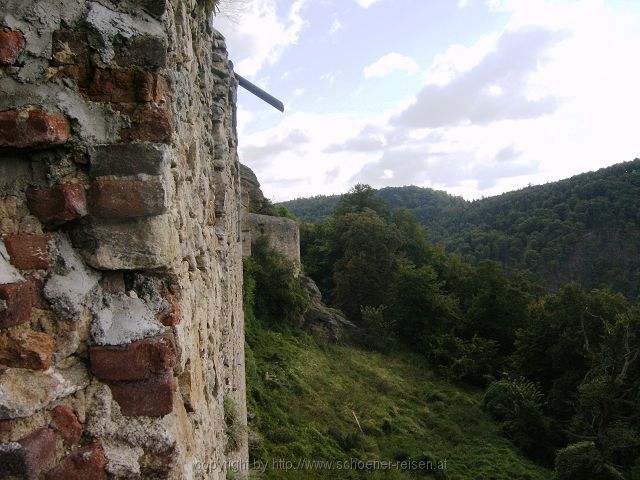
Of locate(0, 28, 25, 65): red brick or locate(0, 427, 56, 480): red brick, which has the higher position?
locate(0, 28, 25, 65): red brick

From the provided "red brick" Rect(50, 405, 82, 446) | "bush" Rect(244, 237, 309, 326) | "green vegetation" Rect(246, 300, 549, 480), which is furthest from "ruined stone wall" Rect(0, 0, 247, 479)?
"bush" Rect(244, 237, 309, 326)

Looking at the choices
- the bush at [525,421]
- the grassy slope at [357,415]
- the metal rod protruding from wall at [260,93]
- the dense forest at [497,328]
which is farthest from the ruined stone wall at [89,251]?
the bush at [525,421]

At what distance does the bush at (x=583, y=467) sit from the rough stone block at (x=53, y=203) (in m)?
13.2

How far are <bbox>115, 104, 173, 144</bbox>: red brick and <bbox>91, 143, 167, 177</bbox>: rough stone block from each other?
0.05 m

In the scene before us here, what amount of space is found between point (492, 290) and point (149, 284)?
23124mm

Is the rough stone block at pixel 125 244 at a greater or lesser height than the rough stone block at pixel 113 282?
greater

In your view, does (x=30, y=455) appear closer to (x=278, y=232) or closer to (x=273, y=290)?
(x=273, y=290)

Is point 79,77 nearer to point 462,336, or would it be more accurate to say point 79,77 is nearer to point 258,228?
point 258,228

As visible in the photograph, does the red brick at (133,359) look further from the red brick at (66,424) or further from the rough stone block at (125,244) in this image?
the rough stone block at (125,244)

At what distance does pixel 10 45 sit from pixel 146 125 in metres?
0.41

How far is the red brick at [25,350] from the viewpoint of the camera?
1247mm

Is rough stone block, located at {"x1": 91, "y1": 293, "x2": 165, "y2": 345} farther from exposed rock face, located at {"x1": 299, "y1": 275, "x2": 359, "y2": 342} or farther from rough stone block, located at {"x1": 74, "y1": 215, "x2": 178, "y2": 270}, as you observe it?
exposed rock face, located at {"x1": 299, "y1": 275, "x2": 359, "y2": 342}

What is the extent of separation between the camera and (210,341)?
264 cm

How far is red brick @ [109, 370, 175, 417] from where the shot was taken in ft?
4.54
